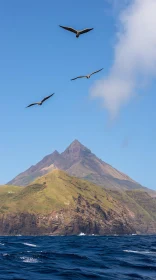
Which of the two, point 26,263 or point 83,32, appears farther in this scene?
point 26,263

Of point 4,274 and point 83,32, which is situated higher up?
point 83,32

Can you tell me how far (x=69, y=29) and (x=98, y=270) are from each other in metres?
25.8

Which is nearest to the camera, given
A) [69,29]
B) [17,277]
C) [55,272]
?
[69,29]

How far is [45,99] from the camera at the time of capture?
111 ft

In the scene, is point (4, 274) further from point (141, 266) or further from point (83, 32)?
point (83, 32)

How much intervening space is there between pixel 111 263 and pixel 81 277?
13.4 meters

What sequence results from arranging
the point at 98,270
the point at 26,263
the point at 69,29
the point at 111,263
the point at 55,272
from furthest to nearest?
the point at 111,263 < the point at 26,263 < the point at 98,270 < the point at 55,272 < the point at 69,29

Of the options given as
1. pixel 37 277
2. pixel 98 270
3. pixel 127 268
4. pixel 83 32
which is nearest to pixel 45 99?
pixel 83 32

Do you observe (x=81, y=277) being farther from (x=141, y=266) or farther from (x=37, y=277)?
(x=141, y=266)

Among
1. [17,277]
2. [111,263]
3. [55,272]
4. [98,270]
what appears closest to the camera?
[17,277]

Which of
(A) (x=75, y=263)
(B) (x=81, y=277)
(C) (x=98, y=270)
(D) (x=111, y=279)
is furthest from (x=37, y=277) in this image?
(A) (x=75, y=263)

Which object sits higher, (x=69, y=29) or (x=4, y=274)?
(x=69, y=29)

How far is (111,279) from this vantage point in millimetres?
35062

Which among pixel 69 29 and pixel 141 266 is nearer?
pixel 69 29
